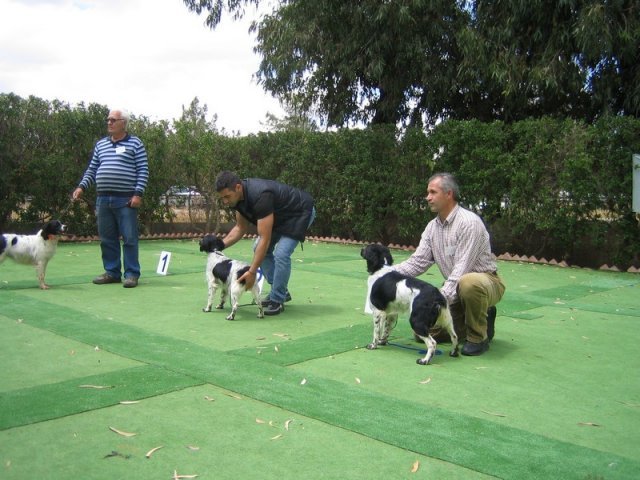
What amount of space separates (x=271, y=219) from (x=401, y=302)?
1.77 metres

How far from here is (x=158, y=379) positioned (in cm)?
406

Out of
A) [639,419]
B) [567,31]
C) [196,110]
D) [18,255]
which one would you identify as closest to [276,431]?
[639,419]

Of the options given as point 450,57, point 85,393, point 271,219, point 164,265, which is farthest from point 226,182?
point 450,57

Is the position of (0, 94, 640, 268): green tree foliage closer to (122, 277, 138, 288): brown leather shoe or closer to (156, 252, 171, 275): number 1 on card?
(156, 252, 171, 275): number 1 on card

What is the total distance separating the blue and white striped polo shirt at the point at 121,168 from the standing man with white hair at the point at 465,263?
4217 millimetres

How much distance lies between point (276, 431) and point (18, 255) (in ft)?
18.4

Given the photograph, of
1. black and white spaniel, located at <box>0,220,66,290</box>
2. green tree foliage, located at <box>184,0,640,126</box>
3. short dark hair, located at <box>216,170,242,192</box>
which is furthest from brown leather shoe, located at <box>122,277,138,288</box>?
green tree foliage, located at <box>184,0,640,126</box>

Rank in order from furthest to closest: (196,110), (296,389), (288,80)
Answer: (196,110) < (288,80) < (296,389)

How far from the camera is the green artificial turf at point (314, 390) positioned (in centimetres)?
298

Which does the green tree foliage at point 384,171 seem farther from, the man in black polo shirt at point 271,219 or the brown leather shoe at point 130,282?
the brown leather shoe at point 130,282

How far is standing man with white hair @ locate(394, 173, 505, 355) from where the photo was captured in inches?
196

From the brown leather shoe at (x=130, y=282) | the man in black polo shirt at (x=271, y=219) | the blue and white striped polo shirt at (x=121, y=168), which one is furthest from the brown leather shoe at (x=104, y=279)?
the man in black polo shirt at (x=271, y=219)

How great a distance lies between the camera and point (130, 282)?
7816 mm

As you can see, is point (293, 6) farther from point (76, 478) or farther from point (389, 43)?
point (76, 478)
